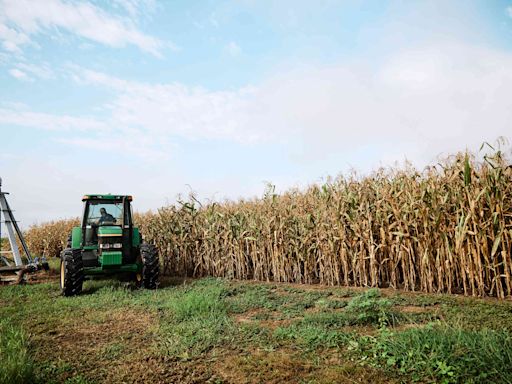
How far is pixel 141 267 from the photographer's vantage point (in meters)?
10.1

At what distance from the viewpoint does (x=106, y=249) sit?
369 inches

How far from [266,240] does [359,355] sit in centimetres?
658

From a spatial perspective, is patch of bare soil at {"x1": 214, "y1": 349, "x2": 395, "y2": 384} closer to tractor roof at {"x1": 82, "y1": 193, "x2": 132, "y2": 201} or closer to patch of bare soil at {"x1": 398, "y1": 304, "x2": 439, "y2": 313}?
patch of bare soil at {"x1": 398, "y1": 304, "x2": 439, "y2": 313}

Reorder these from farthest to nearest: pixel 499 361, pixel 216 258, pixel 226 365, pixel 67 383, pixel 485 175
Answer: pixel 216 258 → pixel 485 175 → pixel 226 365 → pixel 67 383 → pixel 499 361

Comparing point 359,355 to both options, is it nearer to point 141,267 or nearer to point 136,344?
point 136,344

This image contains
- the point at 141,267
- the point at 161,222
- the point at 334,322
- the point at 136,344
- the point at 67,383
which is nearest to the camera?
the point at 67,383

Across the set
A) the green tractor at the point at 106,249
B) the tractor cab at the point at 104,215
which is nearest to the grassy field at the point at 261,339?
the green tractor at the point at 106,249

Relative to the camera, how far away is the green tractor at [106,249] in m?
9.20

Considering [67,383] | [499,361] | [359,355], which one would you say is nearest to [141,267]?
[67,383]

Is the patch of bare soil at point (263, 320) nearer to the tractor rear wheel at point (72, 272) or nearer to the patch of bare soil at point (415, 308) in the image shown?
the patch of bare soil at point (415, 308)

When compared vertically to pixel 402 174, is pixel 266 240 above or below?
below

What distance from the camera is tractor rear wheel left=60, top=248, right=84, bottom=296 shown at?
9.06 metres

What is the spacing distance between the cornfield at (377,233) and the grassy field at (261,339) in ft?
2.97

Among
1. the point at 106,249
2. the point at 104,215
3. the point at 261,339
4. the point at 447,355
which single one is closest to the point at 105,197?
the point at 104,215
